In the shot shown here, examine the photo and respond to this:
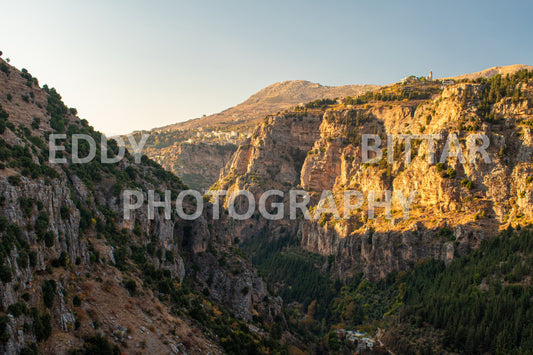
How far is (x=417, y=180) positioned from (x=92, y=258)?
67.9 m

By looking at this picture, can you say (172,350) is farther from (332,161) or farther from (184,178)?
(184,178)

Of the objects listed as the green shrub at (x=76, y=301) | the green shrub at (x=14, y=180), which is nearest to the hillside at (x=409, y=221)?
the green shrub at (x=76, y=301)

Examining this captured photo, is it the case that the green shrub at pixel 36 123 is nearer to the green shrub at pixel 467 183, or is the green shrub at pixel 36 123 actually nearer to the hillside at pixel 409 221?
the hillside at pixel 409 221

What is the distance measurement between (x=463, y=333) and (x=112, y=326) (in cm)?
4795

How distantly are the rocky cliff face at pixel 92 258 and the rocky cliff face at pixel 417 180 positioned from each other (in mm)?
30500

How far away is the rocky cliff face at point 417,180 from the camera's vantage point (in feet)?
246

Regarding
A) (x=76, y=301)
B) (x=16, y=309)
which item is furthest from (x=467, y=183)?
(x=16, y=309)

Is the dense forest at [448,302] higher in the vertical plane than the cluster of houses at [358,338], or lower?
higher

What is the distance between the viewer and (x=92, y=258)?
4003 centimetres

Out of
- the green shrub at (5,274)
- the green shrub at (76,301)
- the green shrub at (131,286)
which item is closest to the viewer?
the green shrub at (5,274)

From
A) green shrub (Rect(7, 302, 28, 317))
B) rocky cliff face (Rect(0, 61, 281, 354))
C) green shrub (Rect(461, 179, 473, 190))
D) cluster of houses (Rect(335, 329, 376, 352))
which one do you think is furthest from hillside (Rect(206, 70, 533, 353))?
green shrub (Rect(7, 302, 28, 317))

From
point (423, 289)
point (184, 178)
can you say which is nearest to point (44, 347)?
point (423, 289)

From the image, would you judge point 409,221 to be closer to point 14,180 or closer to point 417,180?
point 417,180

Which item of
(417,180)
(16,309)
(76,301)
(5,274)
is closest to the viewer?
(16,309)
